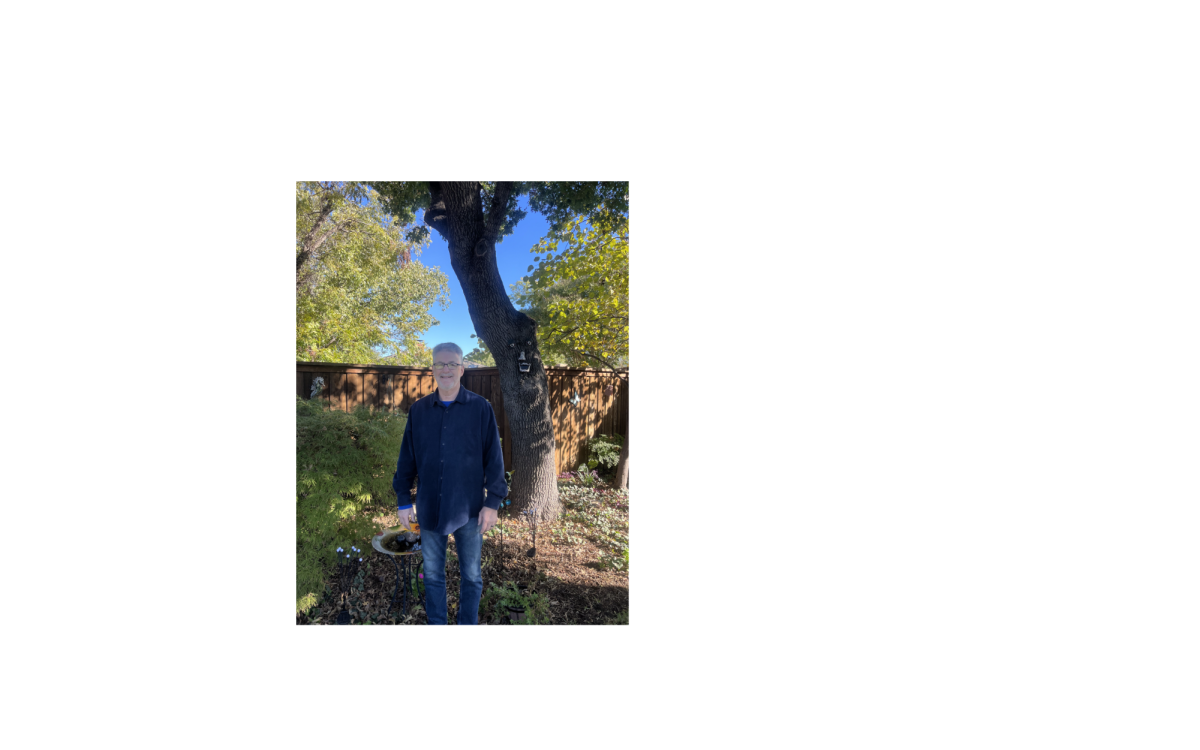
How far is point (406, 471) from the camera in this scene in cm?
185

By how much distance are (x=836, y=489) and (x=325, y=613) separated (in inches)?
115

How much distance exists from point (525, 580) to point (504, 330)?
6.76 ft

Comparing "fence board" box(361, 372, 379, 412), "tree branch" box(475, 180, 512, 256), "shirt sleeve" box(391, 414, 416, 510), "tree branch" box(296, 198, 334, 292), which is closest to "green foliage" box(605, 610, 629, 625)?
"shirt sleeve" box(391, 414, 416, 510)

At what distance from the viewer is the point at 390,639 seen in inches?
54.6

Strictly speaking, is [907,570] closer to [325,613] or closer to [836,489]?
[836,489]

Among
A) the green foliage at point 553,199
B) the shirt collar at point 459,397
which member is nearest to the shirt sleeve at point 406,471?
the shirt collar at point 459,397

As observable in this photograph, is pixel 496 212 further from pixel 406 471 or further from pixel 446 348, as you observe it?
pixel 406 471

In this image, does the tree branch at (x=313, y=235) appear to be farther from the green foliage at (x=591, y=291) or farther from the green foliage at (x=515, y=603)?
the green foliage at (x=515, y=603)

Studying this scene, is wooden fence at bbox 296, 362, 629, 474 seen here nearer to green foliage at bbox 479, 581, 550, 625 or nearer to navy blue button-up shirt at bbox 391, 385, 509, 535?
green foliage at bbox 479, 581, 550, 625

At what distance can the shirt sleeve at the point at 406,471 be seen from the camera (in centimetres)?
182

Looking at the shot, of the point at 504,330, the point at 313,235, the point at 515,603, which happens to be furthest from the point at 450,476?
the point at 313,235

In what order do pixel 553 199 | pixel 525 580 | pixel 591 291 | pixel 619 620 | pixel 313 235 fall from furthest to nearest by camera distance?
pixel 313 235
pixel 591 291
pixel 553 199
pixel 525 580
pixel 619 620

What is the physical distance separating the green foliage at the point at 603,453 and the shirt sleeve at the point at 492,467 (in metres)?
2.65

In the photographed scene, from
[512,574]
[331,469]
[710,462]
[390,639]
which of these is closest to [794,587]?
[710,462]
